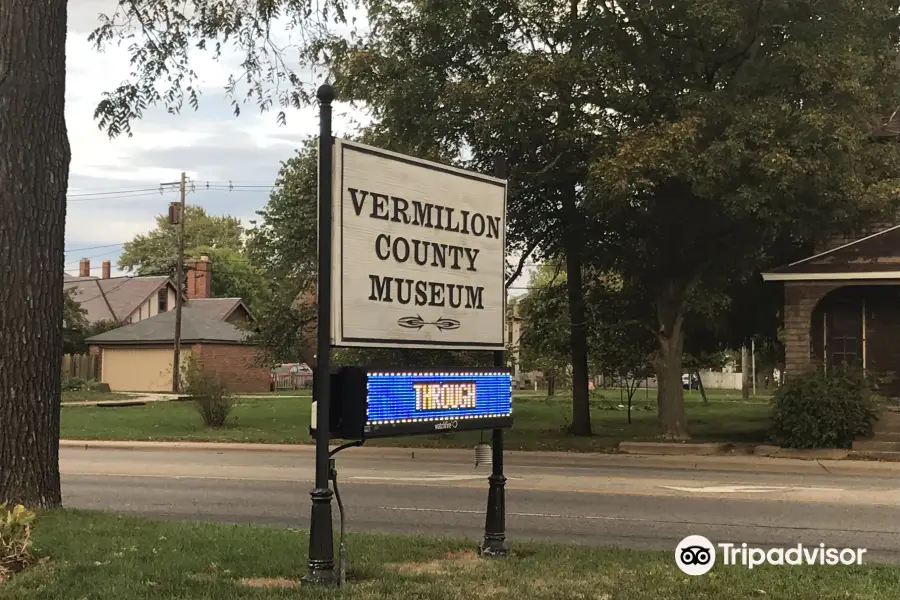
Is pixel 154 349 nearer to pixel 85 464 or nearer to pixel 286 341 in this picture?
pixel 286 341

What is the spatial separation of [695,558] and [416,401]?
103 inches

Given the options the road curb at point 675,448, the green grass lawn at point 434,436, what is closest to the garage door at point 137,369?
the green grass lawn at point 434,436

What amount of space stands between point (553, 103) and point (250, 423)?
14.1m

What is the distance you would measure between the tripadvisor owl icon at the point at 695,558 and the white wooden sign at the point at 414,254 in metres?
2.21

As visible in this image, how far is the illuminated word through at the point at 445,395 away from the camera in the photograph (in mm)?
6418

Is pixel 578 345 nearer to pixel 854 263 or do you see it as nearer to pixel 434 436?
pixel 434 436

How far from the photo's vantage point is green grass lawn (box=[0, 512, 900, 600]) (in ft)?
18.8

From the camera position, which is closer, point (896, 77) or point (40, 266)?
point (40, 266)

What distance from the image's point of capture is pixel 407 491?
12.2 metres

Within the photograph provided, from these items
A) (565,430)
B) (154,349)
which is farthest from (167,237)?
(565,430)

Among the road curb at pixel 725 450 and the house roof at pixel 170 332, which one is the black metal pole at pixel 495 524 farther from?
the house roof at pixel 170 332

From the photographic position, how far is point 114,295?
59.9m

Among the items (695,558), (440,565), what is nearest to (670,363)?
(695,558)

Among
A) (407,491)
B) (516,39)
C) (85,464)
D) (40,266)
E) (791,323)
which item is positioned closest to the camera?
(40,266)
